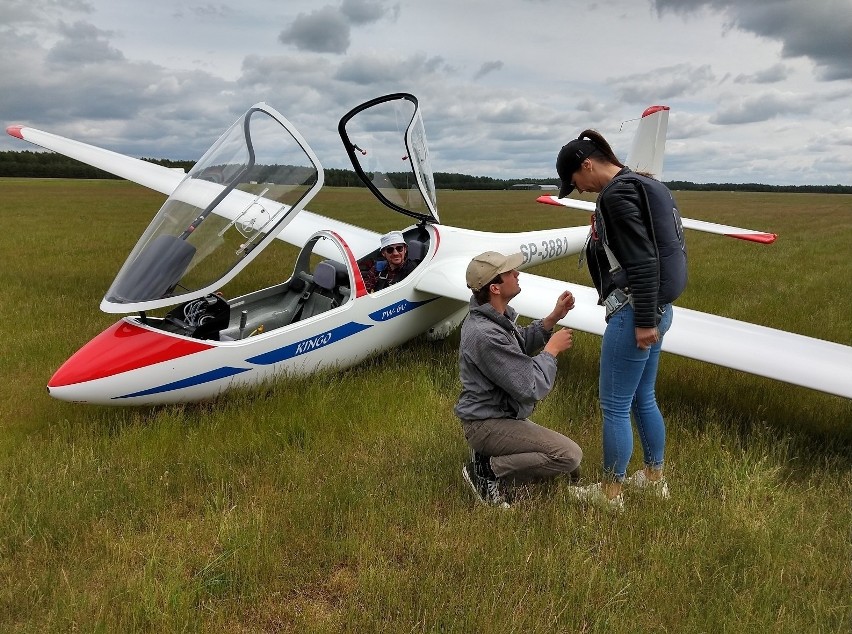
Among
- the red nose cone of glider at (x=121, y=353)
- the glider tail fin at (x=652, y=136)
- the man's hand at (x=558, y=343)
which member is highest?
the glider tail fin at (x=652, y=136)

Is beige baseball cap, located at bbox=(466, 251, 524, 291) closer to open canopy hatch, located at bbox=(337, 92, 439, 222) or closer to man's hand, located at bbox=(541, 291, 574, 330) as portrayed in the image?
man's hand, located at bbox=(541, 291, 574, 330)

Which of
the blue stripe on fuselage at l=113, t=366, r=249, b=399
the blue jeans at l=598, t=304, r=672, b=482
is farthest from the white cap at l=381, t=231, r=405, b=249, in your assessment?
the blue jeans at l=598, t=304, r=672, b=482

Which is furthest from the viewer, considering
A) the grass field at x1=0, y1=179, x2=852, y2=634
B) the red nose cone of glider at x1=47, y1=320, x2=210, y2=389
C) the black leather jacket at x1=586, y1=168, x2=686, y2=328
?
the red nose cone of glider at x1=47, y1=320, x2=210, y2=389

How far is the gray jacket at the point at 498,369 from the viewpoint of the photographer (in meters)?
3.47

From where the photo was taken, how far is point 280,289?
21.4ft

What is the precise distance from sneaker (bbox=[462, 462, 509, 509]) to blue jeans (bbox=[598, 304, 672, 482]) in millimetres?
663

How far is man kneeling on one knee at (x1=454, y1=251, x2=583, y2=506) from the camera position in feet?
11.4

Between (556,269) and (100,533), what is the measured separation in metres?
13.1

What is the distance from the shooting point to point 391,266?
6875 millimetres

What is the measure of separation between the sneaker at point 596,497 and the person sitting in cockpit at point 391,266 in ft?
11.5

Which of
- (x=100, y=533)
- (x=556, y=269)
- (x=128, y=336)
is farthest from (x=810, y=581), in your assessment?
(x=556, y=269)

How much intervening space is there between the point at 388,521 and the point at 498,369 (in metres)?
1.12

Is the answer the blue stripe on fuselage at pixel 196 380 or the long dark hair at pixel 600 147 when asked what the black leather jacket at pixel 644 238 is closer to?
the long dark hair at pixel 600 147

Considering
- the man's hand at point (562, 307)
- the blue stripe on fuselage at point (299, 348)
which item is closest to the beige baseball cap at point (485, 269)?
the man's hand at point (562, 307)
